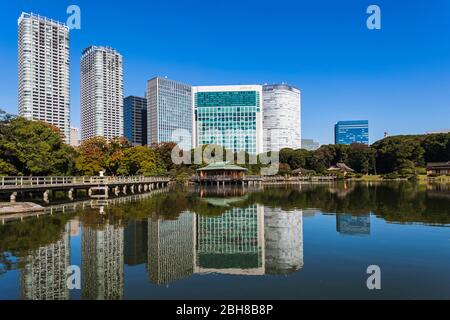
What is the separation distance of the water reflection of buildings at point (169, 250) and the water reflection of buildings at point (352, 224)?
24.1ft

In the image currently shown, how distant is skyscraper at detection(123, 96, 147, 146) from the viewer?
477ft

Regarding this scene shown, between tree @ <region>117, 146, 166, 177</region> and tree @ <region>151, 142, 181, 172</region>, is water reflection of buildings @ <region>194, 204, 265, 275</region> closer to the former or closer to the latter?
tree @ <region>117, 146, 166, 177</region>

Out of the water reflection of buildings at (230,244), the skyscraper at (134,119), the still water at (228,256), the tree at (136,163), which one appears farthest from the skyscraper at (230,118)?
the still water at (228,256)

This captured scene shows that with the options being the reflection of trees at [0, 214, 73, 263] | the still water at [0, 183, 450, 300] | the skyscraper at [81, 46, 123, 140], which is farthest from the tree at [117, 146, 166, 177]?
the skyscraper at [81, 46, 123, 140]

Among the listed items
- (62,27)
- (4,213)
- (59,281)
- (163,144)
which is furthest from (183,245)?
(62,27)

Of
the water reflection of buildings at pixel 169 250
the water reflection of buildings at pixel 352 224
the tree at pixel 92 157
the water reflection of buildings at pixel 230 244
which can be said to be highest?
the tree at pixel 92 157

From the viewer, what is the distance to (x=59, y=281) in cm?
872

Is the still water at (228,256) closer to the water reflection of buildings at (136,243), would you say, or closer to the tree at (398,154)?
the water reflection of buildings at (136,243)

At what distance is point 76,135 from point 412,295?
603ft

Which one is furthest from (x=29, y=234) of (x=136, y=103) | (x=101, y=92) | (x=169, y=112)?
(x=136, y=103)

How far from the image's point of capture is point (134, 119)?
14662 centimetres

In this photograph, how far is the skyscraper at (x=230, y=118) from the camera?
123500mm

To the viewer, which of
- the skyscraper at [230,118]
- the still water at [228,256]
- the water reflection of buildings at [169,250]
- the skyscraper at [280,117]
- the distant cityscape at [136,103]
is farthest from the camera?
the skyscraper at [280,117]

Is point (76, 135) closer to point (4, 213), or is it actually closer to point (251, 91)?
point (251, 91)
